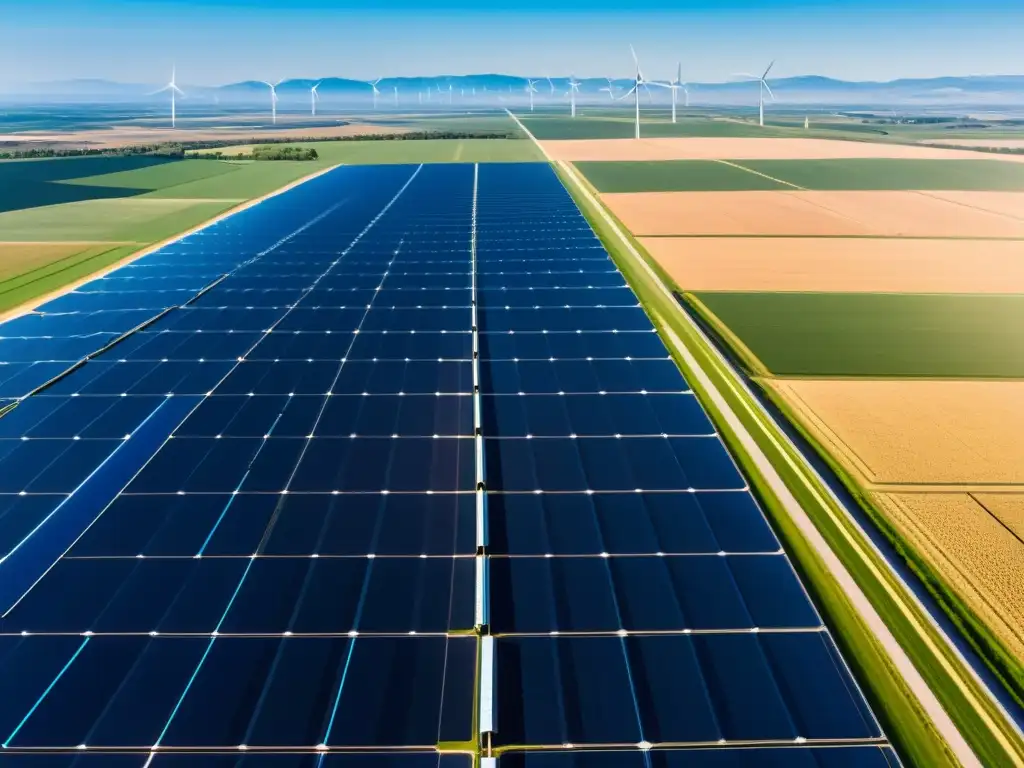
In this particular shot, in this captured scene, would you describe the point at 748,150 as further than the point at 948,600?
Yes

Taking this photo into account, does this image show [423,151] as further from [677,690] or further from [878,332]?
[677,690]

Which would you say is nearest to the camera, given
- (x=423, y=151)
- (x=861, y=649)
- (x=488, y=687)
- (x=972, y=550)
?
(x=488, y=687)

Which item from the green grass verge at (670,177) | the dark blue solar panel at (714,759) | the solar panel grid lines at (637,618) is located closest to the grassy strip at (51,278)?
the solar panel grid lines at (637,618)

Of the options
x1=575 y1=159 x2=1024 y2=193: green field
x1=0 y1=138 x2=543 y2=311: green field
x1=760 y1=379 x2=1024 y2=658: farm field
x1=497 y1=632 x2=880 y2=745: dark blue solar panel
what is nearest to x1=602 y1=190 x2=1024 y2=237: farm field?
x1=575 y1=159 x2=1024 y2=193: green field

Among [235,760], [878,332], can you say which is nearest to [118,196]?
[878,332]

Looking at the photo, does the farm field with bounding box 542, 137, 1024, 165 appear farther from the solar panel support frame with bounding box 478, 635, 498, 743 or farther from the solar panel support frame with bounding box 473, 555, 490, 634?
the solar panel support frame with bounding box 478, 635, 498, 743
